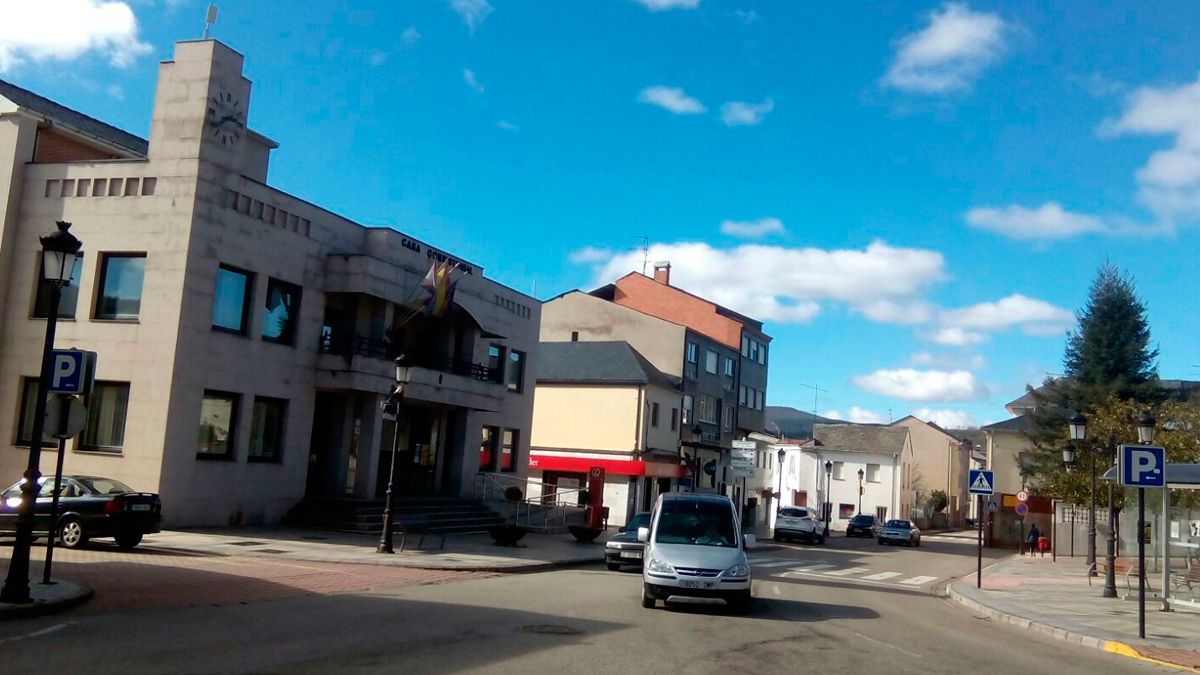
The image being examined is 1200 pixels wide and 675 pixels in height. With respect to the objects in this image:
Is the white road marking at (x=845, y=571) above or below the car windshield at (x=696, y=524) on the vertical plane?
A: below

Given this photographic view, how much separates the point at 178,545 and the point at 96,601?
823cm

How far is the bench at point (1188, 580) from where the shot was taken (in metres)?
20.4

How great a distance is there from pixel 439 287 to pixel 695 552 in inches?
659

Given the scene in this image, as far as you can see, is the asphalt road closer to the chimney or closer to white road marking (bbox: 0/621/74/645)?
white road marking (bbox: 0/621/74/645)

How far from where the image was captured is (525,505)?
113 ft

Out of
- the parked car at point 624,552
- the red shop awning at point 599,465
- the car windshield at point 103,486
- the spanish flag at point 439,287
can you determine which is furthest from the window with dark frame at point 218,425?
the red shop awning at point 599,465

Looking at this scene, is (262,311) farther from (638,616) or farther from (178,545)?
(638,616)

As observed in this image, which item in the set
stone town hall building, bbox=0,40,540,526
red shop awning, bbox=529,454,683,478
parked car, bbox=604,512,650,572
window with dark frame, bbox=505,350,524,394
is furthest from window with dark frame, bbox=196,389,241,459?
red shop awning, bbox=529,454,683,478

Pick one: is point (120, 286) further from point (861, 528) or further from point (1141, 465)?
point (861, 528)

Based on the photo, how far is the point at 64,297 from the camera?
80.3 feet

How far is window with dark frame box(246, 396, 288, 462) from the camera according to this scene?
84.4ft

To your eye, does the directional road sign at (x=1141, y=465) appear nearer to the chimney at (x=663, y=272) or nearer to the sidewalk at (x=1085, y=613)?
the sidewalk at (x=1085, y=613)

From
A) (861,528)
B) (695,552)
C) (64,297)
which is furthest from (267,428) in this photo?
(861,528)

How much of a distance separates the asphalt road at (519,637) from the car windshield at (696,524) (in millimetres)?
1066
